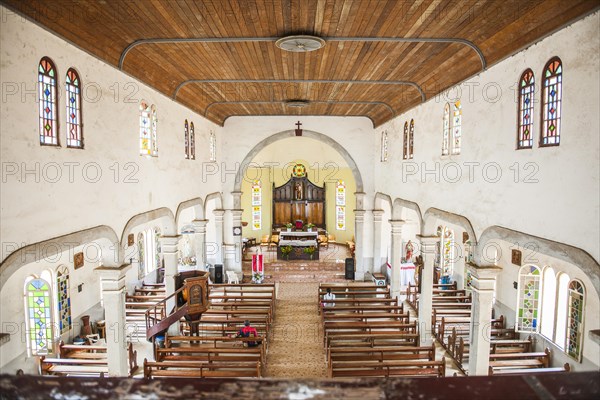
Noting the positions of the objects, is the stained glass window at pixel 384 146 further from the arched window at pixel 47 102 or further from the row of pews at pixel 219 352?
the arched window at pixel 47 102

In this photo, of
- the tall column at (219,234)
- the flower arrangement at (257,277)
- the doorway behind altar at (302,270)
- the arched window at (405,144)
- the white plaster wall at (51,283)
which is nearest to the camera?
the white plaster wall at (51,283)

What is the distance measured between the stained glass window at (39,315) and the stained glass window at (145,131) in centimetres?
645

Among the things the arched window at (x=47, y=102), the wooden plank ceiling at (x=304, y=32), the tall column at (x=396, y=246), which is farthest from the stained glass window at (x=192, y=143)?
the arched window at (x=47, y=102)

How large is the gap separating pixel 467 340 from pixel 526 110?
9.11 metres

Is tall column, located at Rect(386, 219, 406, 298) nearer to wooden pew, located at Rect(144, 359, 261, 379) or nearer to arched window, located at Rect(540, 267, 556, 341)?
arched window, located at Rect(540, 267, 556, 341)

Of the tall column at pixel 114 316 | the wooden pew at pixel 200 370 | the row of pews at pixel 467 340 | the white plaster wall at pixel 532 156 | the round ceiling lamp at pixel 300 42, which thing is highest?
the round ceiling lamp at pixel 300 42

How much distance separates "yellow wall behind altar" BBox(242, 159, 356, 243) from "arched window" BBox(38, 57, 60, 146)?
22827 millimetres

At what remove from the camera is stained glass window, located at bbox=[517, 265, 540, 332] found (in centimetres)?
1511

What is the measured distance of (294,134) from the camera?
70.1 ft

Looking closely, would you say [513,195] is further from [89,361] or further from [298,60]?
[89,361]

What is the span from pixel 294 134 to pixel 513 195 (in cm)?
1413

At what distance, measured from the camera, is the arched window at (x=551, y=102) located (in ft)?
22.8

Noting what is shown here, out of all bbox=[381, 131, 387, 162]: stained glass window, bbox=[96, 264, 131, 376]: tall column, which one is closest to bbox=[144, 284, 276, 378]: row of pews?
bbox=[96, 264, 131, 376]: tall column

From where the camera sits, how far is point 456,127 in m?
11.2
